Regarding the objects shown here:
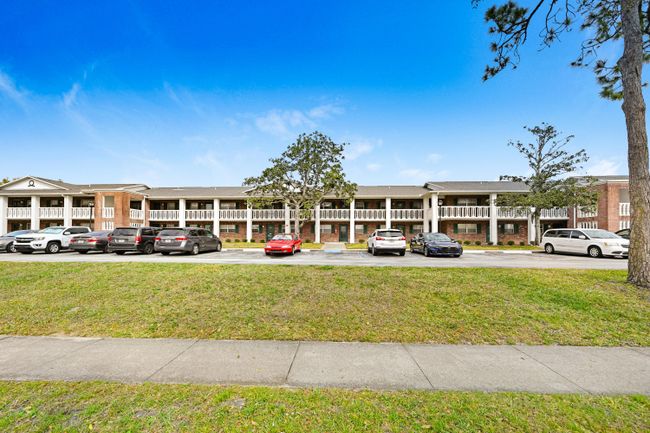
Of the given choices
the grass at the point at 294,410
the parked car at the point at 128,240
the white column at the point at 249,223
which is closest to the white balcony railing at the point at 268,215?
the white column at the point at 249,223

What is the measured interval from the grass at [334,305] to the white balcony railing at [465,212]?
20470 millimetres

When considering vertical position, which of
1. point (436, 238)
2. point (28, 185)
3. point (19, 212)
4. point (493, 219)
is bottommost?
point (436, 238)

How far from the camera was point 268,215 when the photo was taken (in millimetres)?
32219

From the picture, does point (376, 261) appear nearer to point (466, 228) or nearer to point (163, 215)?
point (466, 228)

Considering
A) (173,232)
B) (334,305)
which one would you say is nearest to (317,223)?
(173,232)

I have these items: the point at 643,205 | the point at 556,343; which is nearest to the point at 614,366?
the point at 556,343

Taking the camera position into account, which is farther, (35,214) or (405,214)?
(35,214)

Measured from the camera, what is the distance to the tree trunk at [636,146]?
25.7 ft

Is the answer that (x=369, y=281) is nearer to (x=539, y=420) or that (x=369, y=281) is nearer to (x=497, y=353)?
(x=497, y=353)

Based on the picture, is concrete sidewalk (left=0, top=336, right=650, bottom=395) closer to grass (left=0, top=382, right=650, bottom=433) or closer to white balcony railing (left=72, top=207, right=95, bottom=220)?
grass (left=0, top=382, right=650, bottom=433)

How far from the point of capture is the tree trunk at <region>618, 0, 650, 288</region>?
7.84 metres

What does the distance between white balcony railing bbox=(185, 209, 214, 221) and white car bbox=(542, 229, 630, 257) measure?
31.3 m

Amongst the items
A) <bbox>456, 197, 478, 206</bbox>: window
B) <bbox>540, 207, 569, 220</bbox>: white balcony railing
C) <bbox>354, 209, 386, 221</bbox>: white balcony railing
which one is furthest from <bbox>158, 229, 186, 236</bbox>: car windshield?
<bbox>540, 207, 569, 220</bbox>: white balcony railing

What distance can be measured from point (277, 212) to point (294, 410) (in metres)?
29.7
